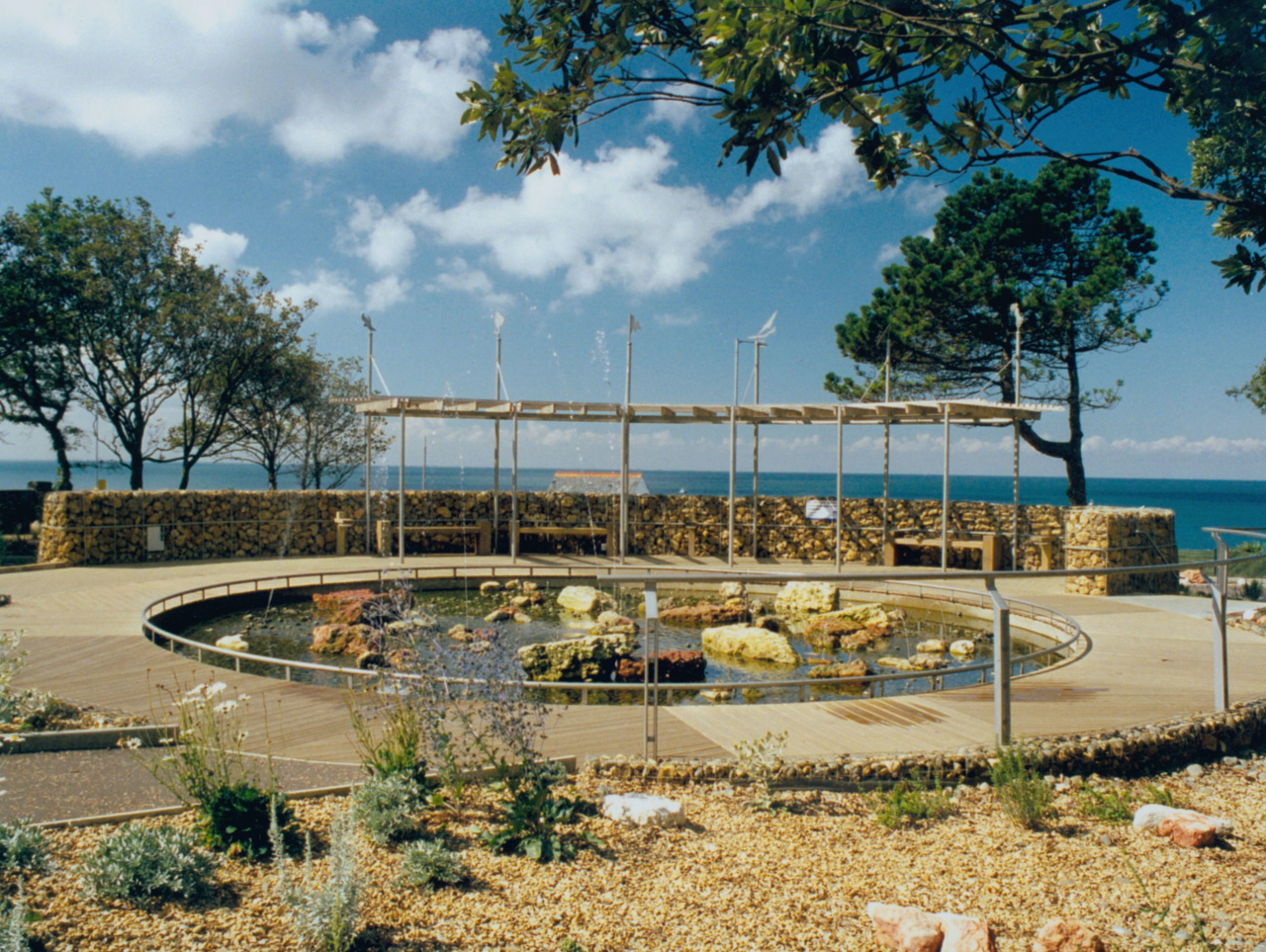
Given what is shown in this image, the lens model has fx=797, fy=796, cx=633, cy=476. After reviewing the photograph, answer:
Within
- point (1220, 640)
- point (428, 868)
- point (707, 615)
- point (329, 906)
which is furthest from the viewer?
point (707, 615)

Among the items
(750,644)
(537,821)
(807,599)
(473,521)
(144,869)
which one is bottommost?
(750,644)

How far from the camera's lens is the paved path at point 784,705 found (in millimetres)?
4949

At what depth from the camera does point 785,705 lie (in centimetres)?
593

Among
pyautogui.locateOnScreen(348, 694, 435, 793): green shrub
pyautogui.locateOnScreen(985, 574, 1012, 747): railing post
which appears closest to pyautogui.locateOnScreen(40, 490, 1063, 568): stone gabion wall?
pyautogui.locateOnScreen(985, 574, 1012, 747): railing post

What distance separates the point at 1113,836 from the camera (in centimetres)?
371

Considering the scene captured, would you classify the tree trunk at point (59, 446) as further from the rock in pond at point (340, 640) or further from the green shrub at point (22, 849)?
the green shrub at point (22, 849)

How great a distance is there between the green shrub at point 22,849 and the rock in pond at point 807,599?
34.1 feet

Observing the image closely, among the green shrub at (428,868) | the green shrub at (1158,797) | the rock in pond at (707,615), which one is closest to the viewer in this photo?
the green shrub at (428,868)

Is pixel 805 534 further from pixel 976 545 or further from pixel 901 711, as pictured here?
pixel 901 711

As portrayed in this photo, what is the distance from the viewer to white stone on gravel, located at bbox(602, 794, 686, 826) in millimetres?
3713

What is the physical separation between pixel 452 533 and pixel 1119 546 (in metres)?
12.5

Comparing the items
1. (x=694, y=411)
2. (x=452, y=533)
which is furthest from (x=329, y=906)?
(x=452, y=533)

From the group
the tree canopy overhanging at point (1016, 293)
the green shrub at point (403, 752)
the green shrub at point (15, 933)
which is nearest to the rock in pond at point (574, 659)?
the green shrub at point (403, 752)

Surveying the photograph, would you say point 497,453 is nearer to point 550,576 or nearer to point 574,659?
point 550,576
